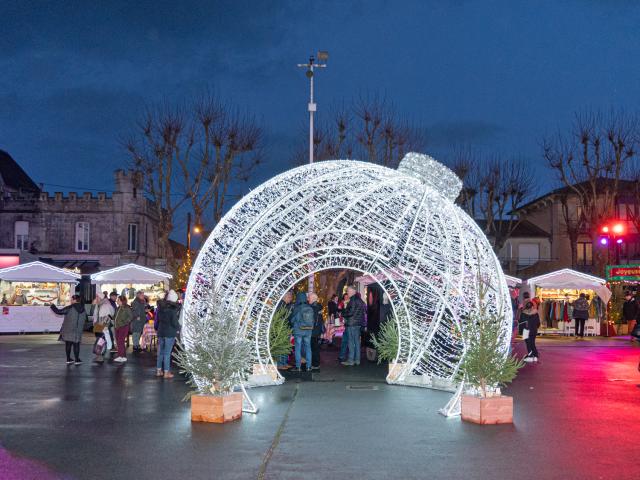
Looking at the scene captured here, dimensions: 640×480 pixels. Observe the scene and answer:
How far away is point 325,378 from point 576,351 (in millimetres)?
10736

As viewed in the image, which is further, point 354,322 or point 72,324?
point 72,324

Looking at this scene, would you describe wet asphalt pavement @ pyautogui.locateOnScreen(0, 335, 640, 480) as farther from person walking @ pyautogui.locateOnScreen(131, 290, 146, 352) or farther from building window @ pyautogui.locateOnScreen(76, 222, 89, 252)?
building window @ pyautogui.locateOnScreen(76, 222, 89, 252)

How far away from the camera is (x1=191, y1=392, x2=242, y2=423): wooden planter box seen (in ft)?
31.8

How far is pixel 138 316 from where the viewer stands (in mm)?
19531

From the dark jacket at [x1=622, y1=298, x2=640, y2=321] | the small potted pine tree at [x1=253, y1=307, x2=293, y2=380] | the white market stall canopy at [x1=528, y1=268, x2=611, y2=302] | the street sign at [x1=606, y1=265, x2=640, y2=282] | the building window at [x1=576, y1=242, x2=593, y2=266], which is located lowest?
the small potted pine tree at [x1=253, y1=307, x2=293, y2=380]

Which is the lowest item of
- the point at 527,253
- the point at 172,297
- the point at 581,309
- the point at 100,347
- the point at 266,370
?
the point at 266,370

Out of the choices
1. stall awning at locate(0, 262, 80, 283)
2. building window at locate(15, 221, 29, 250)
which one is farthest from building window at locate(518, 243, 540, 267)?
stall awning at locate(0, 262, 80, 283)

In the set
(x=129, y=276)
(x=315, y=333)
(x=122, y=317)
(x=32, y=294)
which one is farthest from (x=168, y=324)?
(x=32, y=294)

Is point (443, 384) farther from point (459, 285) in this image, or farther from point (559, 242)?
point (559, 242)

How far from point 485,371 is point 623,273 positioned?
72.8 ft

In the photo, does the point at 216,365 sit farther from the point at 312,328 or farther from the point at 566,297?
the point at 566,297

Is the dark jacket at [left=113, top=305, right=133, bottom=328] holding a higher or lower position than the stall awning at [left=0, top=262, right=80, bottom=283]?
lower

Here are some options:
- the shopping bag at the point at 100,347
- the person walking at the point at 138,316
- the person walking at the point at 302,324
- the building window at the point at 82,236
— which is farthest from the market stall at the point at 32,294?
the person walking at the point at 302,324

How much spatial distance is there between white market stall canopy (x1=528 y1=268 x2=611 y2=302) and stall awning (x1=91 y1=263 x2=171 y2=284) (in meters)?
14.7
